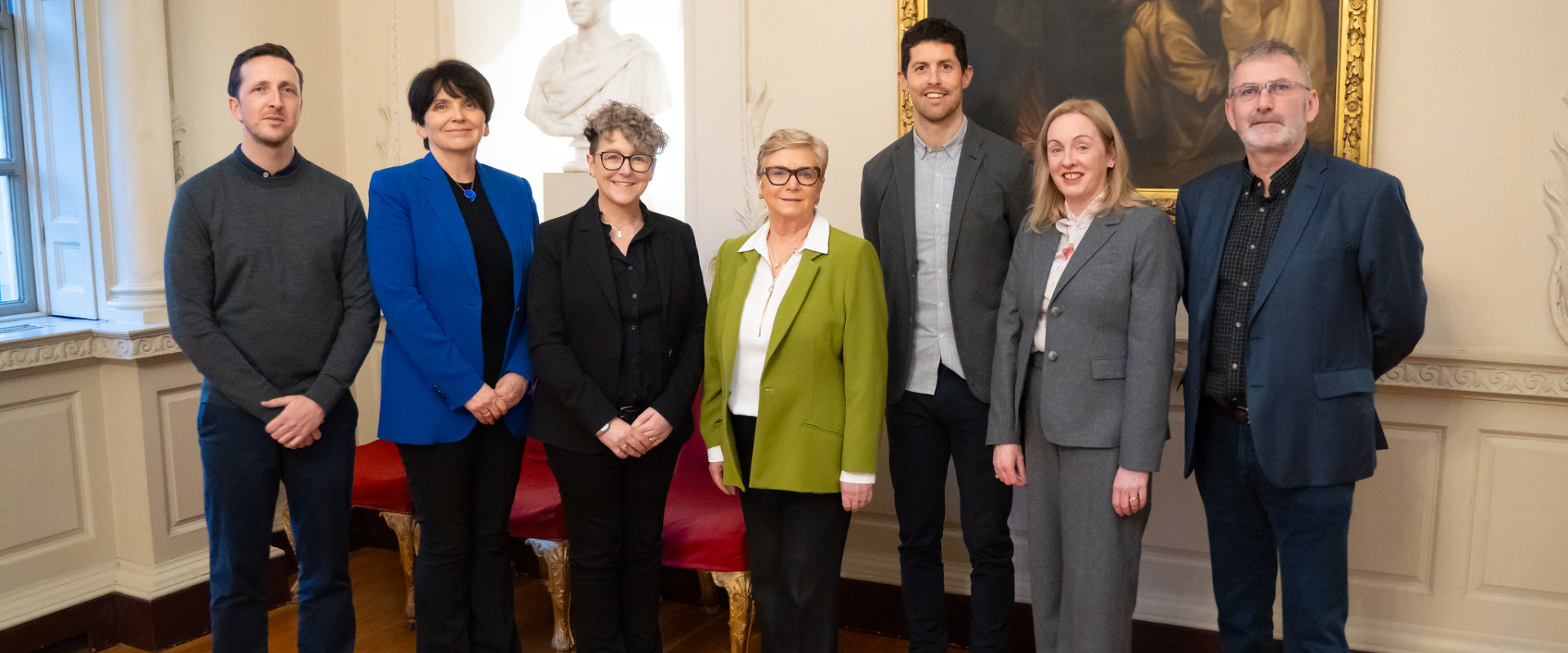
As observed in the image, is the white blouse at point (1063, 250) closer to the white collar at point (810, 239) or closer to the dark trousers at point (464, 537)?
the white collar at point (810, 239)

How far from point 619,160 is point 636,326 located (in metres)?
0.39

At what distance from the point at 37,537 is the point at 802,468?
2.54m

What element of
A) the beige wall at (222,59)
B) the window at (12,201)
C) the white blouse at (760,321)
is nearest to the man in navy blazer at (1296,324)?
the white blouse at (760,321)

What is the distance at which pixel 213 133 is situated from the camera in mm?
3666

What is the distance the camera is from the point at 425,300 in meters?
2.51

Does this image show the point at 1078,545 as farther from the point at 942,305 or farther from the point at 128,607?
the point at 128,607

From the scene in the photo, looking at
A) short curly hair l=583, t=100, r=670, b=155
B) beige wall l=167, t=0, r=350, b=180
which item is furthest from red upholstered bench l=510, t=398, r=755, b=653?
beige wall l=167, t=0, r=350, b=180

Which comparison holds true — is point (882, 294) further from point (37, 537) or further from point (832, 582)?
point (37, 537)

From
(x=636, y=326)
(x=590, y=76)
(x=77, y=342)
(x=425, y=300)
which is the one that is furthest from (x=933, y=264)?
(x=77, y=342)

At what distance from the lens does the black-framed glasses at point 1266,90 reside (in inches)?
84.9

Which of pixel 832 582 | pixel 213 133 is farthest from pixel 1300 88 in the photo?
pixel 213 133

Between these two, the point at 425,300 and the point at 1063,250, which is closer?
the point at 1063,250

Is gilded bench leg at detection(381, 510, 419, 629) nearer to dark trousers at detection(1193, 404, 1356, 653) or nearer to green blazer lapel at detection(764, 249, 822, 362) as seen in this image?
green blazer lapel at detection(764, 249, 822, 362)

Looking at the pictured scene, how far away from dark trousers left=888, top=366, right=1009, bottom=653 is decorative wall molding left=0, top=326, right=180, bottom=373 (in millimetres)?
2244
